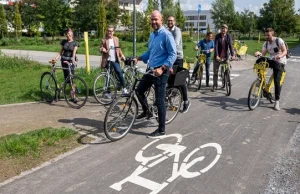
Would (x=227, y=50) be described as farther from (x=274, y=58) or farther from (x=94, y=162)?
(x=94, y=162)

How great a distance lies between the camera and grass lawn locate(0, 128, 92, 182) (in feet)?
12.7

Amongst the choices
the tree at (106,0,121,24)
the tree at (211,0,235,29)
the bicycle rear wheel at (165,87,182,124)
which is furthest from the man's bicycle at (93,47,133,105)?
the tree at (211,0,235,29)

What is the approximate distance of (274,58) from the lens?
6613 mm

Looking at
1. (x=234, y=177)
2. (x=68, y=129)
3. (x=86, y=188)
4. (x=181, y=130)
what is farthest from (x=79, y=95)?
(x=234, y=177)

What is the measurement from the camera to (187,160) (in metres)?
4.11

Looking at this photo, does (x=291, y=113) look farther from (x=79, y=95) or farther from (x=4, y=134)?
(x=4, y=134)

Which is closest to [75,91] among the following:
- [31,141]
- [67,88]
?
[67,88]

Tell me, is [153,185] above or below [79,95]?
below

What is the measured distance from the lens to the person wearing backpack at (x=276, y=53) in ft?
21.5

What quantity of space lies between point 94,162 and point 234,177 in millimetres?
1926

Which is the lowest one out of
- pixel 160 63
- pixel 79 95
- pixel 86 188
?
pixel 86 188

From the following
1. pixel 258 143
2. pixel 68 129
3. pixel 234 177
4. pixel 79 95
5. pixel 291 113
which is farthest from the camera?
pixel 79 95

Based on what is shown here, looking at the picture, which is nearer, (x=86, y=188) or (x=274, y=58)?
(x=86, y=188)

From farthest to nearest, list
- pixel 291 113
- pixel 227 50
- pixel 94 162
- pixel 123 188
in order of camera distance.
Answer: pixel 227 50
pixel 291 113
pixel 94 162
pixel 123 188
